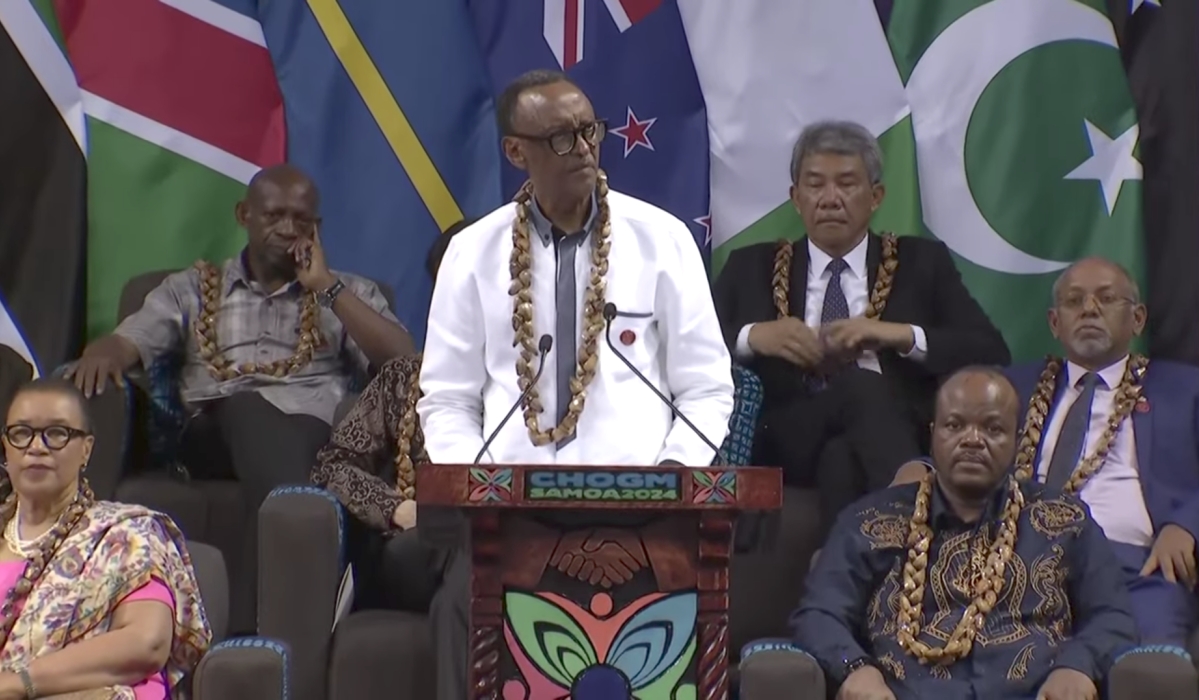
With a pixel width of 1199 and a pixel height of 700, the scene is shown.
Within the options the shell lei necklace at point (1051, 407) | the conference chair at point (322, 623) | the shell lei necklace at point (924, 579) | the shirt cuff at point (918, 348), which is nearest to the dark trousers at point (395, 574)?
the conference chair at point (322, 623)

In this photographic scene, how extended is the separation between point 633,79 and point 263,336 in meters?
1.33

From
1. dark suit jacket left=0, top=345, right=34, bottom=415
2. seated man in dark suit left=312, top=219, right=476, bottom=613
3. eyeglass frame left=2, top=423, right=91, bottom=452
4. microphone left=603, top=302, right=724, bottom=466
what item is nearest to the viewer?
microphone left=603, top=302, right=724, bottom=466

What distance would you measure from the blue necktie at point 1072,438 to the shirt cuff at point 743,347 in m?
0.76

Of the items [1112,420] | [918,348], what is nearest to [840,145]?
[918,348]

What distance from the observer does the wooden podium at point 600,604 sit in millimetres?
3195

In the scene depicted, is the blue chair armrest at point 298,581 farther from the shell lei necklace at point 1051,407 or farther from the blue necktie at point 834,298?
the shell lei necklace at point 1051,407

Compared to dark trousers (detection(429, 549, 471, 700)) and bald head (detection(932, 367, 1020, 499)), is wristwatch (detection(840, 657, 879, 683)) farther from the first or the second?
dark trousers (detection(429, 549, 471, 700))

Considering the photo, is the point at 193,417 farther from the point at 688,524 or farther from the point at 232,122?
the point at 688,524

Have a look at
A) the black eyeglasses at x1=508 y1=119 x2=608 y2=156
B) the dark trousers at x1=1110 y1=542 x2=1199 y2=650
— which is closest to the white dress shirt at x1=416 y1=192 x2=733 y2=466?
the black eyeglasses at x1=508 y1=119 x2=608 y2=156

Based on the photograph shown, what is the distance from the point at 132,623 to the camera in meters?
3.84

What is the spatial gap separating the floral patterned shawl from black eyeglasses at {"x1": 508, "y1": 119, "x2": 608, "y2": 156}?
3.55ft

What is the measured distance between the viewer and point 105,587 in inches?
152

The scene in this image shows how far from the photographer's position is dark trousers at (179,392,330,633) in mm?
4789

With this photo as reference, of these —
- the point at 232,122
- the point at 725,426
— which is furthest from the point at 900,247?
the point at 232,122
